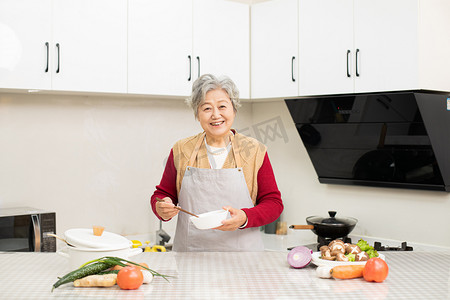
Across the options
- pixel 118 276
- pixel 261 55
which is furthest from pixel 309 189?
pixel 118 276

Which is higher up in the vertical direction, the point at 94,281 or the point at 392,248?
the point at 94,281

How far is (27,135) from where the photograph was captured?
2.98 metres

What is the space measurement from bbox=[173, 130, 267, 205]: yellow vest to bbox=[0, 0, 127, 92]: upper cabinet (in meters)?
0.86

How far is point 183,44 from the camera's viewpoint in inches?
125

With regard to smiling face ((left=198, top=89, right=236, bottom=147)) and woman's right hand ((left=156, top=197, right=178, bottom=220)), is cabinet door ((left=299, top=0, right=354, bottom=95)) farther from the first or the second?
woman's right hand ((left=156, top=197, right=178, bottom=220))

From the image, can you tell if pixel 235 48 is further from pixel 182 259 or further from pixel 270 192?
pixel 182 259

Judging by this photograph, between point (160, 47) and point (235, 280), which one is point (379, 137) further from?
point (235, 280)

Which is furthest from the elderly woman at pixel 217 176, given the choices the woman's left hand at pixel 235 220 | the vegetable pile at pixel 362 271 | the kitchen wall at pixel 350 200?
the kitchen wall at pixel 350 200

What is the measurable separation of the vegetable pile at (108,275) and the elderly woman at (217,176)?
59 cm

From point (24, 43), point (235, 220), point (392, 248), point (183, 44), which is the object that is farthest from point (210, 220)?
point (183, 44)

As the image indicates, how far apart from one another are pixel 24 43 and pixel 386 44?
190 cm

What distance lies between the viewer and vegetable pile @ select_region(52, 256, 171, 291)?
1349 mm

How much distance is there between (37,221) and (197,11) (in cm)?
159

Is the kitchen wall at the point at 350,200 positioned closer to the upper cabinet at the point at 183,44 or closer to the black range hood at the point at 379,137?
the black range hood at the point at 379,137
